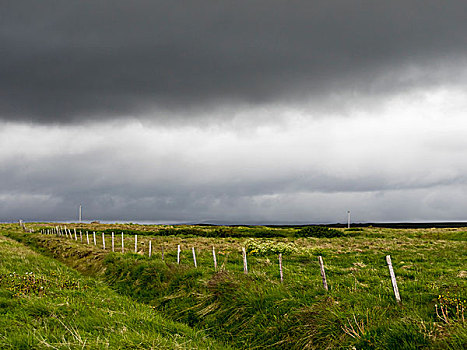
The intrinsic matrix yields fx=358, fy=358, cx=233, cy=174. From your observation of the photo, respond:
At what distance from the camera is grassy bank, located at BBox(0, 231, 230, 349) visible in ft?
23.3

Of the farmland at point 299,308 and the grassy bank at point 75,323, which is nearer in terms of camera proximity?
the farmland at point 299,308

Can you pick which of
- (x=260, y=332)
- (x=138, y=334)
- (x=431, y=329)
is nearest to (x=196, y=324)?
(x=260, y=332)

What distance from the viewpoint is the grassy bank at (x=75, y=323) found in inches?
280

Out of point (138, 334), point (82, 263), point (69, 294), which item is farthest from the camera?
point (82, 263)

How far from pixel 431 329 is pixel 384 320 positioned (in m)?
1.10

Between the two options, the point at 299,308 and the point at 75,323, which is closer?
the point at 75,323

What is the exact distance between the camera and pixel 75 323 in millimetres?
8359

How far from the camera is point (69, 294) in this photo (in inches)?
444

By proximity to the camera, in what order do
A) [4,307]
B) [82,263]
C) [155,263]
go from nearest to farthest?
[4,307] < [155,263] < [82,263]

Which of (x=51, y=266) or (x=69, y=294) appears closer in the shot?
(x=69, y=294)

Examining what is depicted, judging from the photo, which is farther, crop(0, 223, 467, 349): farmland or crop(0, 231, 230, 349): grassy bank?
crop(0, 231, 230, 349): grassy bank

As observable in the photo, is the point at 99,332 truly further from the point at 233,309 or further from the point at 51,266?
the point at 51,266

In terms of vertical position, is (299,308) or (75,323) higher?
(299,308)

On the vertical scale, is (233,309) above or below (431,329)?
below
